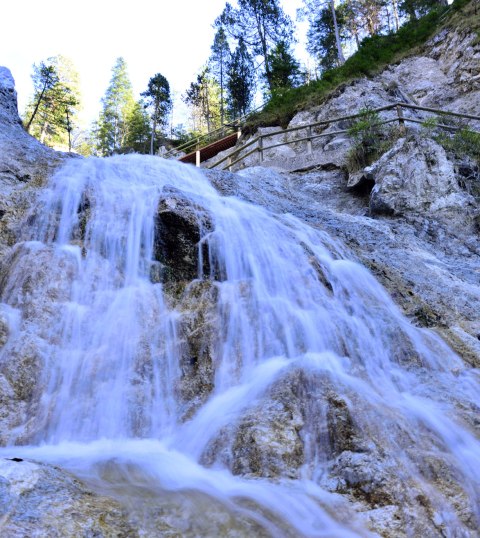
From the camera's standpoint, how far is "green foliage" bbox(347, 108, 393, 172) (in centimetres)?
1049

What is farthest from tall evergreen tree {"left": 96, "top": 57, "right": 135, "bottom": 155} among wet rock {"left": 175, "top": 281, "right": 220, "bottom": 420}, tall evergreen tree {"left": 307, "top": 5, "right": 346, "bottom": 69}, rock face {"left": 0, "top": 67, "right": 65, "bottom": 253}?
wet rock {"left": 175, "top": 281, "right": 220, "bottom": 420}

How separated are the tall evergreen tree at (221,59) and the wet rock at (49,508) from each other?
112 feet

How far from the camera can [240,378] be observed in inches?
158

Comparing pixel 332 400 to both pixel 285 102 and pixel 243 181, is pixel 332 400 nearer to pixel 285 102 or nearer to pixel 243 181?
pixel 243 181

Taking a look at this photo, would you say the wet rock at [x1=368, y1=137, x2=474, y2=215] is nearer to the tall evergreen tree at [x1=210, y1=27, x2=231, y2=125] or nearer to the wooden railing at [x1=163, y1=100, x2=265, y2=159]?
the wooden railing at [x1=163, y1=100, x2=265, y2=159]

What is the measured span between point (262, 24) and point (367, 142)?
23.3 m

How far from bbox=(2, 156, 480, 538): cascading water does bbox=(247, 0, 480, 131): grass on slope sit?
1565cm

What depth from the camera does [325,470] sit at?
9.34 feet

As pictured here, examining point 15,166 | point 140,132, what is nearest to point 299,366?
point 15,166

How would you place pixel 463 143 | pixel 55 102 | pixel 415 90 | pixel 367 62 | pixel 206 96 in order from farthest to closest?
pixel 206 96 → pixel 55 102 → pixel 367 62 → pixel 415 90 → pixel 463 143

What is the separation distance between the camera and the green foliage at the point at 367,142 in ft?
34.4

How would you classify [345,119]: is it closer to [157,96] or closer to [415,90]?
[415,90]

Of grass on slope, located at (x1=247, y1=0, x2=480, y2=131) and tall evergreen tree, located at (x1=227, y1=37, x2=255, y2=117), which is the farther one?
tall evergreen tree, located at (x1=227, y1=37, x2=255, y2=117)

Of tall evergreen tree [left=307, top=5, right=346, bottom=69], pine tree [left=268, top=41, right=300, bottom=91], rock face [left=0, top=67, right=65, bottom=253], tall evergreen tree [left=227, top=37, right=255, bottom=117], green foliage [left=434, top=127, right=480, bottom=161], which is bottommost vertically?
rock face [left=0, top=67, right=65, bottom=253]
